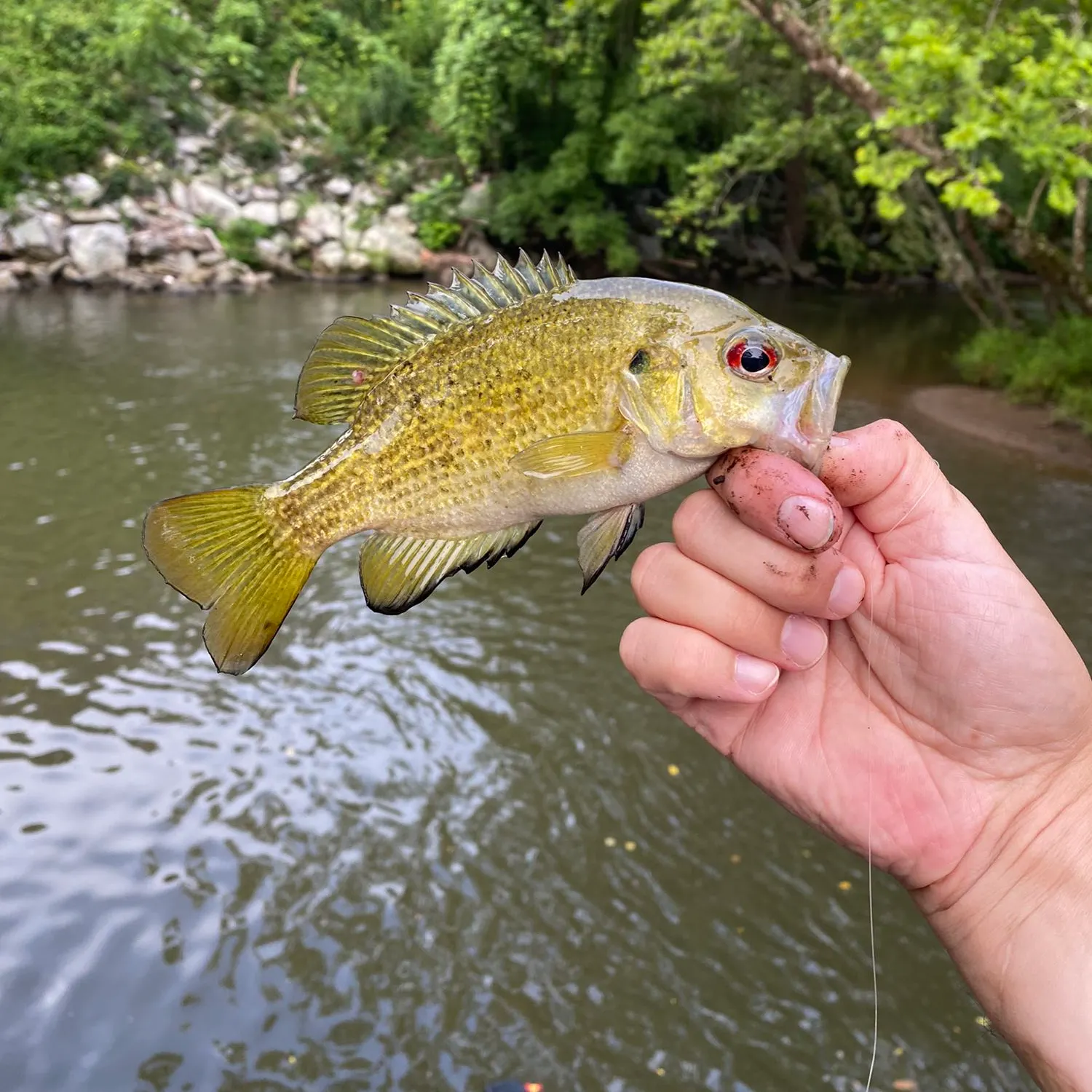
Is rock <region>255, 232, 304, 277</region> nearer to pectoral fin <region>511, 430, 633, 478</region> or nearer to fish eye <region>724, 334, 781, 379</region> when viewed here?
pectoral fin <region>511, 430, 633, 478</region>

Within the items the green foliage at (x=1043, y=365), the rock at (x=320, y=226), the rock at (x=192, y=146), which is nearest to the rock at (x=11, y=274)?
the rock at (x=192, y=146)

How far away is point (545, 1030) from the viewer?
12.8 feet

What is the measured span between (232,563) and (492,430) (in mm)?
653

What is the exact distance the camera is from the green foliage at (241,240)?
23.0 meters

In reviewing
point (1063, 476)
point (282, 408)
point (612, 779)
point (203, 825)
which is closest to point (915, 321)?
point (1063, 476)

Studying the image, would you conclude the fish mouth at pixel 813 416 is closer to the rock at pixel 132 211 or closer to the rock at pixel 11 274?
the rock at pixel 11 274

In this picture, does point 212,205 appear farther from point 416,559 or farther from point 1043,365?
point 416,559

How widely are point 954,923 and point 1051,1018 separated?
0.31m

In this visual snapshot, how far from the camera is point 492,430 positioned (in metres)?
1.81

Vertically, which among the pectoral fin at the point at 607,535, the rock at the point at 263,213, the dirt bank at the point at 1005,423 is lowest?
the dirt bank at the point at 1005,423

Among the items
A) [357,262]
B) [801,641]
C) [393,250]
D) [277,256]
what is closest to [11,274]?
[277,256]

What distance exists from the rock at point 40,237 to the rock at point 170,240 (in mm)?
1743

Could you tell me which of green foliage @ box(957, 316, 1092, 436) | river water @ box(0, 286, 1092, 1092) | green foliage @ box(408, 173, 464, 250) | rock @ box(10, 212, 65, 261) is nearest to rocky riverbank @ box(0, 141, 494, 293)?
rock @ box(10, 212, 65, 261)

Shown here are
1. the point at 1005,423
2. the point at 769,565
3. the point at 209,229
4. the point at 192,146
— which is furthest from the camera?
the point at 192,146
